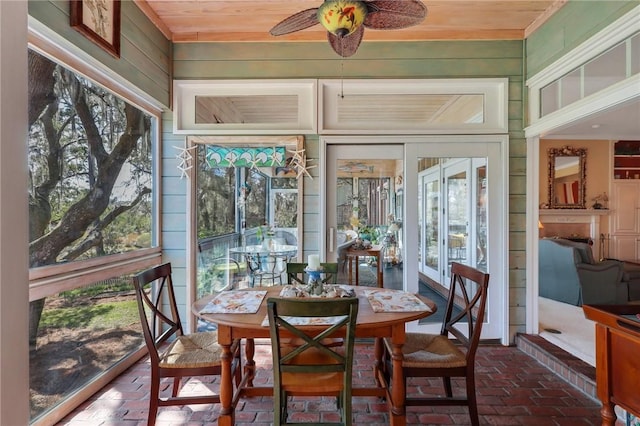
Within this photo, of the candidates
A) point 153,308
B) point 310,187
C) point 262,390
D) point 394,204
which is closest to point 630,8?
point 394,204

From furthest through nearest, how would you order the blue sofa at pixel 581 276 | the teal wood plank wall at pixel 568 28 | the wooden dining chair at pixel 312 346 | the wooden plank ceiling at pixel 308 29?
1. the blue sofa at pixel 581 276
2. the wooden plank ceiling at pixel 308 29
3. the teal wood plank wall at pixel 568 28
4. the wooden dining chair at pixel 312 346

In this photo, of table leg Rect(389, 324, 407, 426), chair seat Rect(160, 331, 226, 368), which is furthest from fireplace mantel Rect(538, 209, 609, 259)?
chair seat Rect(160, 331, 226, 368)

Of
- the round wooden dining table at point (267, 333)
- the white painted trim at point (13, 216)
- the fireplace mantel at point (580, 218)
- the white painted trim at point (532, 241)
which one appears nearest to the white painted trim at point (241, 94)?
the round wooden dining table at point (267, 333)

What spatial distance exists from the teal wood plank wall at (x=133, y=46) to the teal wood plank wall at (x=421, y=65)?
0.34 meters

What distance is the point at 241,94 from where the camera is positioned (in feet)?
10.8

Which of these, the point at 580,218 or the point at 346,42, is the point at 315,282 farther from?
the point at 580,218

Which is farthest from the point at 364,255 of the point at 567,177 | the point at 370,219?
the point at 567,177

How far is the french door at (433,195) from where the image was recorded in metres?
3.23

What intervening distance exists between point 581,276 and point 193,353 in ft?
15.3

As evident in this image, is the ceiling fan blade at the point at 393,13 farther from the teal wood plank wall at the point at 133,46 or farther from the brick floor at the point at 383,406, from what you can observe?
the brick floor at the point at 383,406

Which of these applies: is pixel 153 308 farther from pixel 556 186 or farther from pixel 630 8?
pixel 556 186

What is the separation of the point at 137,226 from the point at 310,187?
66.7 inches

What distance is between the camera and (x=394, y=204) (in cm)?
336

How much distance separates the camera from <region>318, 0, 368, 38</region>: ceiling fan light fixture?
5.39 ft
